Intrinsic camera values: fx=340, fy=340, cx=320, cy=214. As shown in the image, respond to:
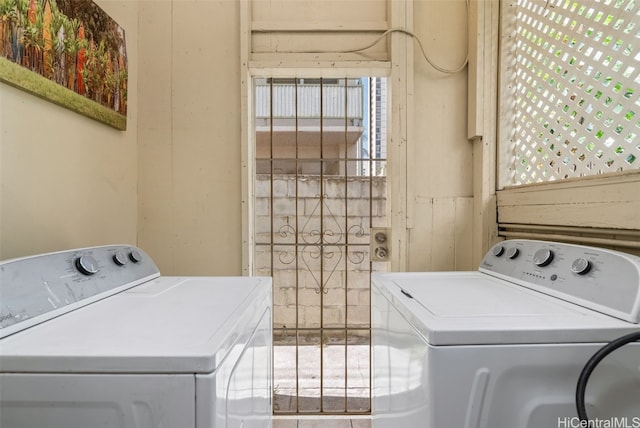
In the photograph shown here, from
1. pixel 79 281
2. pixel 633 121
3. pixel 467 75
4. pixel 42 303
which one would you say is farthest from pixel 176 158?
pixel 633 121

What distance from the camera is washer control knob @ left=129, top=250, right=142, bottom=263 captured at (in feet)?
4.35

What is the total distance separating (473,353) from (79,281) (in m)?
1.09

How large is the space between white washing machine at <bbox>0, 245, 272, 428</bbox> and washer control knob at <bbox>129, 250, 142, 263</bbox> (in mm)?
245

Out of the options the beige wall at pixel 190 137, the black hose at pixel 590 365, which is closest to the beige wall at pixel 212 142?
the beige wall at pixel 190 137

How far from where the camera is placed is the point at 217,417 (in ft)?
2.20

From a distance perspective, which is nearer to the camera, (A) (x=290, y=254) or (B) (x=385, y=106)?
(B) (x=385, y=106)

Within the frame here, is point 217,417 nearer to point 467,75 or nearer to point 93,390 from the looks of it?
point 93,390

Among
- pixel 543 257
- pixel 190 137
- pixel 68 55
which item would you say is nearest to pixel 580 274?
pixel 543 257

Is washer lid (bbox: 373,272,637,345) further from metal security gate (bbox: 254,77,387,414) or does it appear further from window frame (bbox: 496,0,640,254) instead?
metal security gate (bbox: 254,77,387,414)

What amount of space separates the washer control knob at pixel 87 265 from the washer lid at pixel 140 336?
0.11 meters

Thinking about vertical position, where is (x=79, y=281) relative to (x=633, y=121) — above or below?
below

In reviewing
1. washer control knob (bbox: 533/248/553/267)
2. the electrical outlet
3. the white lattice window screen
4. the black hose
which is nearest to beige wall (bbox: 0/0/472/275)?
the electrical outlet

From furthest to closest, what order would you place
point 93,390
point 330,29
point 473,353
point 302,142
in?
point 302,142 → point 330,29 → point 473,353 → point 93,390

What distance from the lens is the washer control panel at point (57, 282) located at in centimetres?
79
